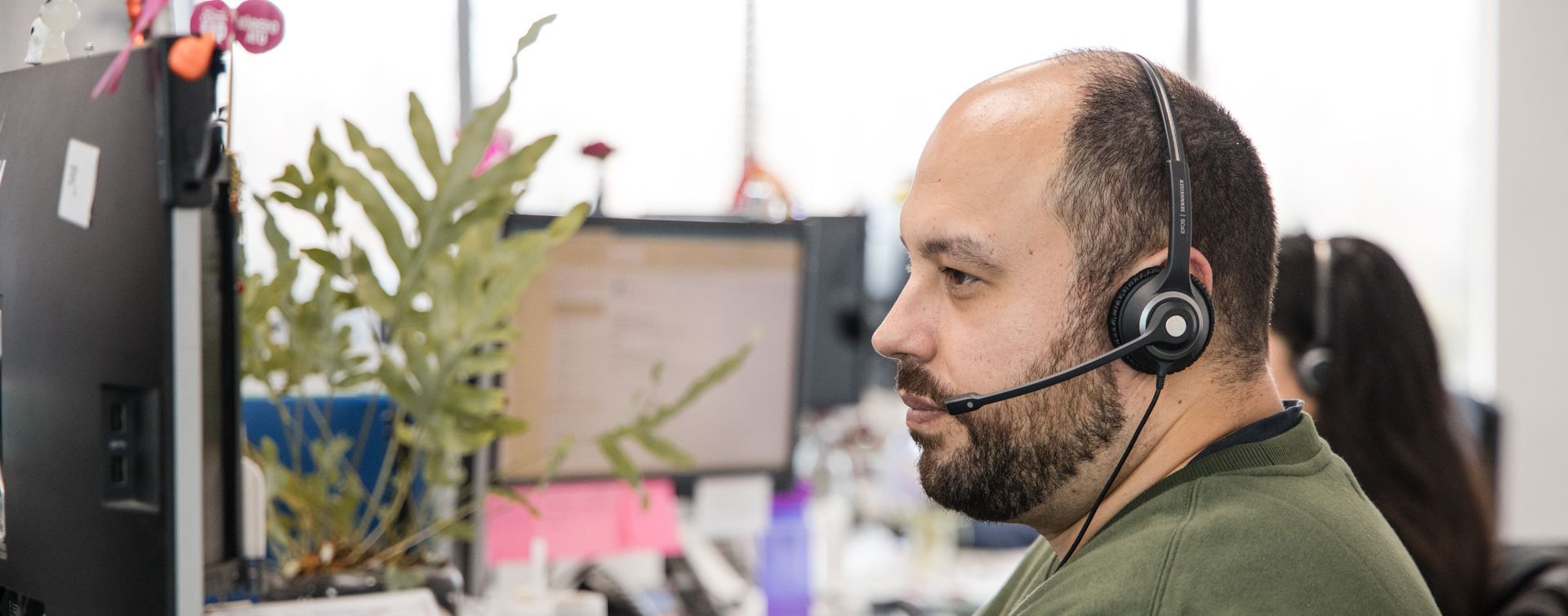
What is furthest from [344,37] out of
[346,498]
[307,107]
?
[346,498]

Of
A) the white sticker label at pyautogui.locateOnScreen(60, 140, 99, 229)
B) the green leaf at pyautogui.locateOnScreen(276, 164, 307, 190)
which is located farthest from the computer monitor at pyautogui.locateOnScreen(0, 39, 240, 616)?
the green leaf at pyautogui.locateOnScreen(276, 164, 307, 190)

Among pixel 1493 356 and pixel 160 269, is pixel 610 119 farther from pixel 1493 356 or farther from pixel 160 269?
pixel 160 269

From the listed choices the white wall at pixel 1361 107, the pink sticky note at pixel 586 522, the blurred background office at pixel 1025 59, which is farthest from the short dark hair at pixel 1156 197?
the white wall at pixel 1361 107

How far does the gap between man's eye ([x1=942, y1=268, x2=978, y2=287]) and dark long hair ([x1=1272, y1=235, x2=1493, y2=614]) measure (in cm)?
82

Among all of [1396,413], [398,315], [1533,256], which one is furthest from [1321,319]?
[1533,256]

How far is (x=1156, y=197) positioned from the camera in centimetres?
77

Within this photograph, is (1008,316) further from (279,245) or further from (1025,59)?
(1025,59)

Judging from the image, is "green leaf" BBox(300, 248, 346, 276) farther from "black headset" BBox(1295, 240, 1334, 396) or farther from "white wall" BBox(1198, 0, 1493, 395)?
"white wall" BBox(1198, 0, 1493, 395)

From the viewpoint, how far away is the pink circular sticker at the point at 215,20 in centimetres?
88

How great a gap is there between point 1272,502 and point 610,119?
3816 mm

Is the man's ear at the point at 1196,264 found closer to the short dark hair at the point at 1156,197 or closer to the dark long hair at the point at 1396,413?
the short dark hair at the point at 1156,197

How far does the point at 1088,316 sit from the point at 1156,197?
3.5 inches

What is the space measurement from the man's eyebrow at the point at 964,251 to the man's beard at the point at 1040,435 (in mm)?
68

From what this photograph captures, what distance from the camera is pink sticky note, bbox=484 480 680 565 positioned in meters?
1.63
